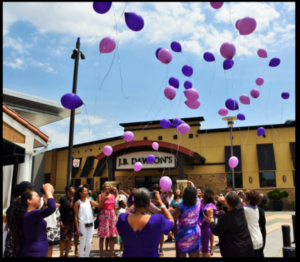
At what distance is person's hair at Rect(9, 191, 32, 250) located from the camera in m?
3.28

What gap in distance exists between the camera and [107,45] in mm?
6215

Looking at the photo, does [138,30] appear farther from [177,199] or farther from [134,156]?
[134,156]

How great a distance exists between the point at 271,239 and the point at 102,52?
25.5 ft

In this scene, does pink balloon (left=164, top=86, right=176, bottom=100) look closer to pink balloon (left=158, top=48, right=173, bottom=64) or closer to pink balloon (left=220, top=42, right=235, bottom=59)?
pink balloon (left=158, top=48, right=173, bottom=64)

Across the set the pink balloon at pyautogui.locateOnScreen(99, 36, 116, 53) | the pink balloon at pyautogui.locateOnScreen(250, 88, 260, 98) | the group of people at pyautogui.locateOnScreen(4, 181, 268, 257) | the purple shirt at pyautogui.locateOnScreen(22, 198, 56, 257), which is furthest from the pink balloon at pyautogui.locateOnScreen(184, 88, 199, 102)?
the purple shirt at pyautogui.locateOnScreen(22, 198, 56, 257)

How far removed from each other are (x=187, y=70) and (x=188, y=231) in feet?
19.3

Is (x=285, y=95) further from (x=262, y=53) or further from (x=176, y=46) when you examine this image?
(x=176, y=46)

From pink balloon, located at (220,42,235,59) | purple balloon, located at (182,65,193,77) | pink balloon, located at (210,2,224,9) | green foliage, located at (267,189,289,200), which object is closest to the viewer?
Answer: pink balloon, located at (210,2,224,9)

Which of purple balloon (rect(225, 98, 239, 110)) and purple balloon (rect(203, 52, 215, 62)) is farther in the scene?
purple balloon (rect(225, 98, 239, 110))

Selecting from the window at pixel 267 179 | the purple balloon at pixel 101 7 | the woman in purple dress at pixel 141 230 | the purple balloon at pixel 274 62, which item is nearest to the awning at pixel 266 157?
the window at pixel 267 179

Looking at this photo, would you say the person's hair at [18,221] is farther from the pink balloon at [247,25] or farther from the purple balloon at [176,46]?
the purple balloon at [176,46]

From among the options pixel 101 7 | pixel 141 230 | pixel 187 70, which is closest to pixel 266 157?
pixel 187 70

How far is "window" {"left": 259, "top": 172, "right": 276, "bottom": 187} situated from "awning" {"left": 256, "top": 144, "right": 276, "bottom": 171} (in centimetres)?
54
